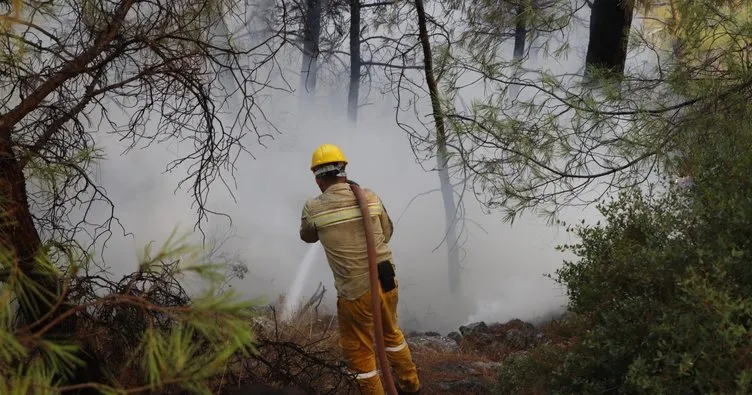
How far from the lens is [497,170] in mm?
5820

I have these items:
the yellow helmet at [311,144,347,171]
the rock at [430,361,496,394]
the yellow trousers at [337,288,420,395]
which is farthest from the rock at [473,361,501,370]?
the yellow helmet at [311,144,347,171]

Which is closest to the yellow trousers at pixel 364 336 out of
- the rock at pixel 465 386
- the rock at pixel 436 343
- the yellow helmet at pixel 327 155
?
the yellow helmet at pixel 327 155

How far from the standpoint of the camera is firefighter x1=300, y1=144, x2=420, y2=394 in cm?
421

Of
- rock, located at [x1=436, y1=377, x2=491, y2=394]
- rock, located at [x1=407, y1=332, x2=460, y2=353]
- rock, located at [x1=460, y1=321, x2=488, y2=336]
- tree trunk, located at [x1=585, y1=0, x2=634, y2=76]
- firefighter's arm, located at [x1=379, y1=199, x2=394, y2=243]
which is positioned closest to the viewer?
firefighter's arm, located at [x1=379, y1=199, x2=394, y2=243]

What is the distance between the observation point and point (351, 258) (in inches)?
165

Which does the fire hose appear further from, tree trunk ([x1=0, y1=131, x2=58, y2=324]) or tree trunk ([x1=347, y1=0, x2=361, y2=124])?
tree trunk ([x1=347, y1=0, x2=361, y2=124])

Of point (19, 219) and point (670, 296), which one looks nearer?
point (19, 219)

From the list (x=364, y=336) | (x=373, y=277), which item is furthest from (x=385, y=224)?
(x=364, y=336)

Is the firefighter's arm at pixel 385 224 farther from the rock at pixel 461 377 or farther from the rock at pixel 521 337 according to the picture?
the rock at pixel 521 337

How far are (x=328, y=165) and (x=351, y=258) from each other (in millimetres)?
551

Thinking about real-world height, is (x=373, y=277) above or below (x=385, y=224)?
below

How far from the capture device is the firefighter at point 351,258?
13.8 feet

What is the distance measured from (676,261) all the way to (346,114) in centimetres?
→ 1132

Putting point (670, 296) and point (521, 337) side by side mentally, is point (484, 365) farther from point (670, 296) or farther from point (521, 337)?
point (670, 296)
